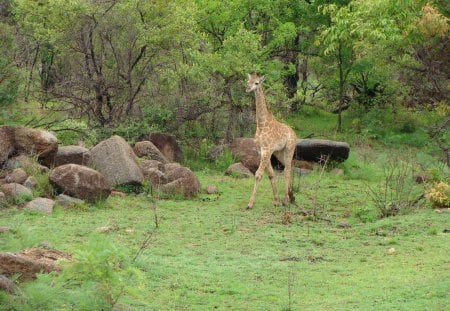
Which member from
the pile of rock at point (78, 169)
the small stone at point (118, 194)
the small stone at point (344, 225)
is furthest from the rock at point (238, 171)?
the small stone at point (344, 225)

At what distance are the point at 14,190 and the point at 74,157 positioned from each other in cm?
217

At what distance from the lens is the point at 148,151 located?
58.3 feet

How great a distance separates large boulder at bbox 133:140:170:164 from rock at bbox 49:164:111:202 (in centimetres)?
323

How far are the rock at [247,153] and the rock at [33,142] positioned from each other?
5321 millimetres

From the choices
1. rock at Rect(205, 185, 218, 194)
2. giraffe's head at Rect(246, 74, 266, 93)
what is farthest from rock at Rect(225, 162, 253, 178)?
giraffe's head at Rect(246, 74, 266, 93)

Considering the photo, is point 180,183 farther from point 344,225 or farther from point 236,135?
point 236,135

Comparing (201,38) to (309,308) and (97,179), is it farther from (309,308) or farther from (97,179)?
(309,308)

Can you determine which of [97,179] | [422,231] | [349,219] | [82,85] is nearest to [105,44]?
[82,85]

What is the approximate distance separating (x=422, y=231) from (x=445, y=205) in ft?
6.65

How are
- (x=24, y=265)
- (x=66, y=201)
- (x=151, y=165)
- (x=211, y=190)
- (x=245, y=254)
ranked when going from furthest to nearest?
(x=211, y=190), (x=151, y=165), (x=66, y=201), (x=245, y=254), (x=24, y=265)

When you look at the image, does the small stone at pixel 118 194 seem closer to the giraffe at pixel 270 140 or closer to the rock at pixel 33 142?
the rock at pixel 33 142

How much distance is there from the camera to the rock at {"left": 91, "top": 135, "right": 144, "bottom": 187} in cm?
1566

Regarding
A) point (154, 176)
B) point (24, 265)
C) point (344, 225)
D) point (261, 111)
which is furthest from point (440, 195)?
point (24, 265)

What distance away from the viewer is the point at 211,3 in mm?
23641
